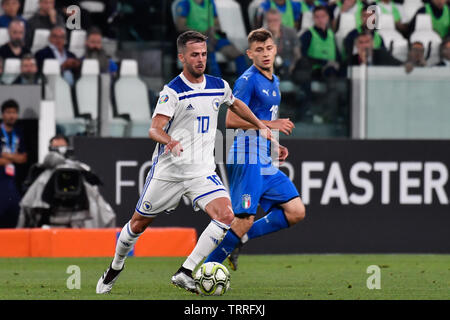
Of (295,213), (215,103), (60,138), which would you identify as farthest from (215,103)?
(60,138)

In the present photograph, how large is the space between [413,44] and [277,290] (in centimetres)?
→ 643

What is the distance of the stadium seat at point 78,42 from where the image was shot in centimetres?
1419

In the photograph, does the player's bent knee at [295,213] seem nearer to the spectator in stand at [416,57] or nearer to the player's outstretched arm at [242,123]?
the player's outstretched arm at [242,123]

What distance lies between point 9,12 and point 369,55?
16.3ft

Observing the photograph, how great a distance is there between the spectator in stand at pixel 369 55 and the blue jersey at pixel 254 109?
4637 millimetres

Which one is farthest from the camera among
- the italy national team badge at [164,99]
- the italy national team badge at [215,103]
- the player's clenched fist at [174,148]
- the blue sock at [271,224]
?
the blue sock at [271,224]

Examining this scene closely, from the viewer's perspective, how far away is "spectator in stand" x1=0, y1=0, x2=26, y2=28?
1459 cm

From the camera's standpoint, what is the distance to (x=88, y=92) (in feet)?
45.1

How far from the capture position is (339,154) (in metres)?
13.9

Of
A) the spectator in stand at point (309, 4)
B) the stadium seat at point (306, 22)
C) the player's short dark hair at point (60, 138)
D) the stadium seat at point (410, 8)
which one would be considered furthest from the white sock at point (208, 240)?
the stadium seat at point (410, 8)

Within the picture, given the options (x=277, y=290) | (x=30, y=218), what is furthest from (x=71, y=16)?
(x=277, y=290)

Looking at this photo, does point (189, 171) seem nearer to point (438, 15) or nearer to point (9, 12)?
point (9, 12)

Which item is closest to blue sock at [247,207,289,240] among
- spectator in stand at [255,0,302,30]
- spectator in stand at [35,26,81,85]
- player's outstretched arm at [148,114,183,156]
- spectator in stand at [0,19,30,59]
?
player's outstretched arm at [148,114,183,156]

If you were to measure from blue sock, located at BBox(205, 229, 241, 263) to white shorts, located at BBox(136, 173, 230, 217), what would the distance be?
2.93 feet
